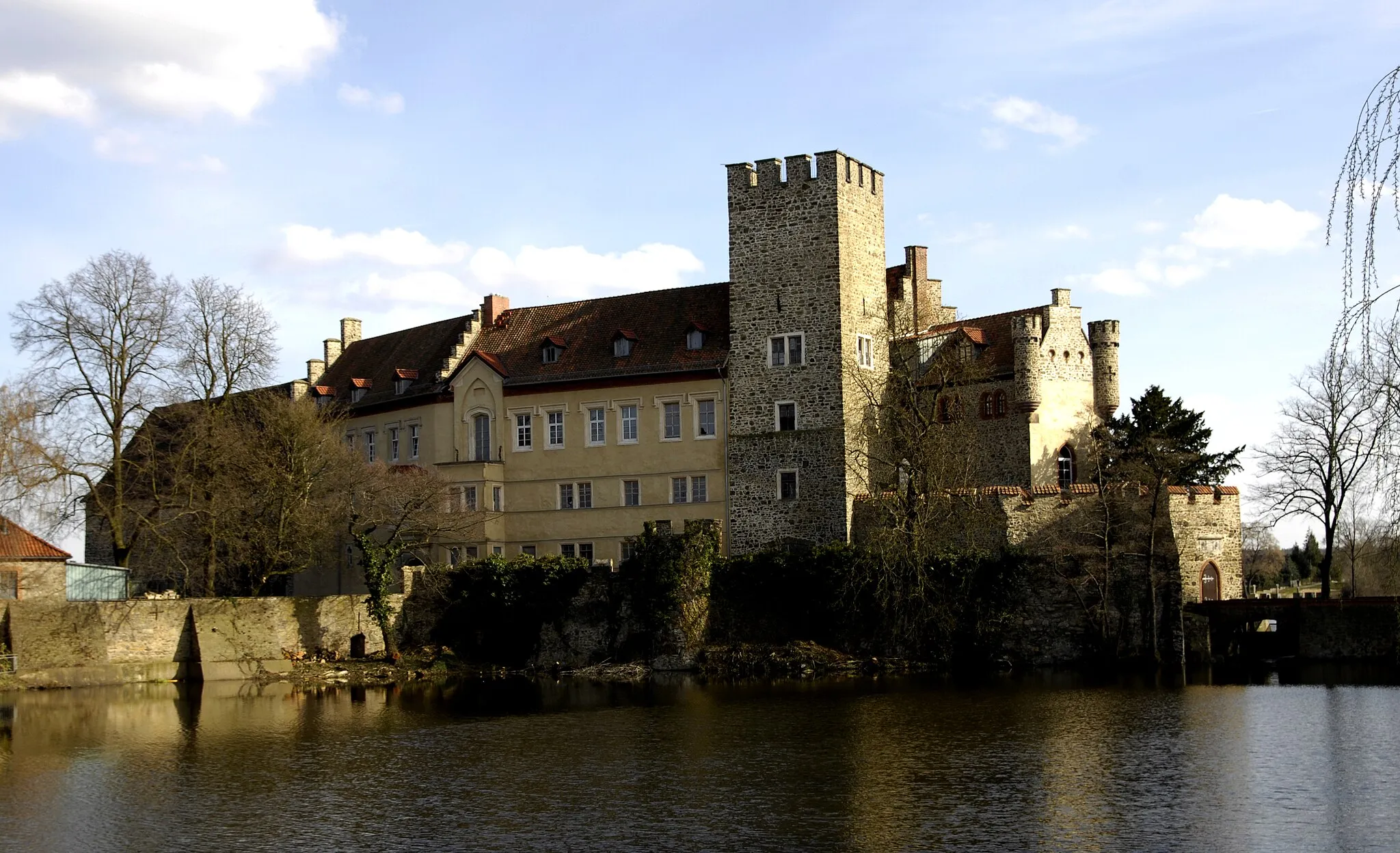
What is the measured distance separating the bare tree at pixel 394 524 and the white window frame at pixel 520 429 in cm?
280

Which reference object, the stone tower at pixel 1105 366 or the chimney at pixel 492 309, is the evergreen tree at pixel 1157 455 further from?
the chimney at pixel 492 309

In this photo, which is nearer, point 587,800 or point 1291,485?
point 587,800

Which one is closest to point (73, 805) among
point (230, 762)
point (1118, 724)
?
point (230, 762)

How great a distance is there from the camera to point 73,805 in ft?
79.0

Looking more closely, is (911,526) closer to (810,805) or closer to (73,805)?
(810,805)

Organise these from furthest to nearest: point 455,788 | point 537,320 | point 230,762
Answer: point 537,320 < point 230,762 < point 455,788

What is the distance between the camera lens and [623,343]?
52.5m

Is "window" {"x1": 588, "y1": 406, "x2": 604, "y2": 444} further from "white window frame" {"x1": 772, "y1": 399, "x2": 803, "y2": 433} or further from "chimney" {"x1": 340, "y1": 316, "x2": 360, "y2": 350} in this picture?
"chimney" {"x1": 340, "y1": 316, "x2": 360, "y2": 350}

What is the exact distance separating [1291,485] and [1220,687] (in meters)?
15.7

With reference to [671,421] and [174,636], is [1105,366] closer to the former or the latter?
[671,421]

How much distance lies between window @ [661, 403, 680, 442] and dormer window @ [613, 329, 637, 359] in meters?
2.58

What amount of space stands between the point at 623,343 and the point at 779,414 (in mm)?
6553

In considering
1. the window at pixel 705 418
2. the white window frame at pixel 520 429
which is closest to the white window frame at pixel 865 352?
the window at pixel 705 418

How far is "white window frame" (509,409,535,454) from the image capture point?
5294cm
